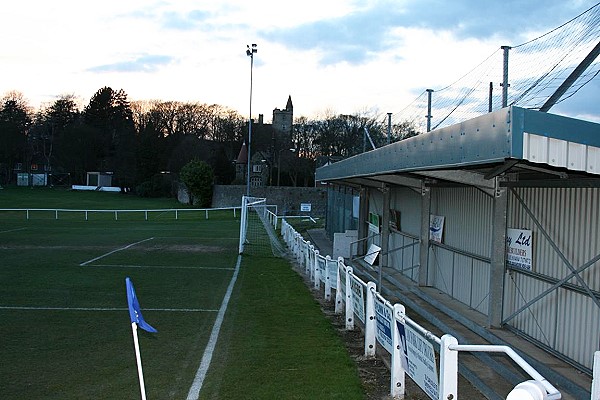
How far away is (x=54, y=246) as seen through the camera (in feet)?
84.7

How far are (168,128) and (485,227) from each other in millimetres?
98279

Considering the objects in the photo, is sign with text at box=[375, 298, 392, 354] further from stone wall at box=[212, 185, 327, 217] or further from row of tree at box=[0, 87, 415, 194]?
row of tree at box=[0, 87, 415, 194]

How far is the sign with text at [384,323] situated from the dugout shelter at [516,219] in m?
1.86

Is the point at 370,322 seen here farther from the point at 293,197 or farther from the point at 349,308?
the point at 293,197

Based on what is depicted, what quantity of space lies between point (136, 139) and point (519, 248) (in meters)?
96.1

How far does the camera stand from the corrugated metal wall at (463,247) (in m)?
11.2

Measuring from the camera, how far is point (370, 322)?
29.2 ft

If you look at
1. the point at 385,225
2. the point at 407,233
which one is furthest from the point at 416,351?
the point at 385,225

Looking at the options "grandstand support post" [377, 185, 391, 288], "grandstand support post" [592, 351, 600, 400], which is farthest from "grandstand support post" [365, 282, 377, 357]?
"grandstand support post" [377, 185, 391, 288]

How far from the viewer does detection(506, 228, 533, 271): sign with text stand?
9.27 m

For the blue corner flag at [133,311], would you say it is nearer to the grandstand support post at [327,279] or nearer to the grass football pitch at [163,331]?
the grass football pitch at [163,331]

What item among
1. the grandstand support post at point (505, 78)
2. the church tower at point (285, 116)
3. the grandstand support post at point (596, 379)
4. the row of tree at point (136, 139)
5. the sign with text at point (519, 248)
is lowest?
the grandstand support post at point (596, 379)

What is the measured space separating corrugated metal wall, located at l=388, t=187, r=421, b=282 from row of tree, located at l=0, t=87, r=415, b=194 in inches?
2447

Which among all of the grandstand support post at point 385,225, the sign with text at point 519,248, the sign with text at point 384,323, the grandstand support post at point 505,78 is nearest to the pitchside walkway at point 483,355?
the sign with text at point 519,248
